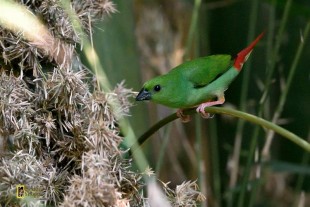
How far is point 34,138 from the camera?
1032 millimetres

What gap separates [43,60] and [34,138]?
0.17 metres

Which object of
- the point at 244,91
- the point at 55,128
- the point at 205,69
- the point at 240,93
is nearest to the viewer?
the point at 55,128

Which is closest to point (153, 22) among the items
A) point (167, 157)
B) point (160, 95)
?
point (167, 157)

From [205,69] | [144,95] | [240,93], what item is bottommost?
[144,95]

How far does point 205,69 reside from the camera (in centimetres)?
149

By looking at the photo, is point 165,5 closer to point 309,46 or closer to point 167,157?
point 167,157

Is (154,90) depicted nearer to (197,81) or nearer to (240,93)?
(197,81)

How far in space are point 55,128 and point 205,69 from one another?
1.71 ft

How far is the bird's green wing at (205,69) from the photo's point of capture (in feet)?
4.82

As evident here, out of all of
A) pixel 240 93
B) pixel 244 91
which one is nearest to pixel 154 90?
pixel 244 91

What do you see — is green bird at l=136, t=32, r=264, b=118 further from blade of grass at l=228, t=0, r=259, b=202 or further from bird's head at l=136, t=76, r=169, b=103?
blade of grass at l=228, t=0, r=259, b=202

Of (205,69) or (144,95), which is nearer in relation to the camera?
(144,95)

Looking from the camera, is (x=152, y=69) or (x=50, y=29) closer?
(x=50, y=29)

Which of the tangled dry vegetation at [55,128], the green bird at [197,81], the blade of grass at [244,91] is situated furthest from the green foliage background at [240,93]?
the tangled dry vegetation at [55,128]
